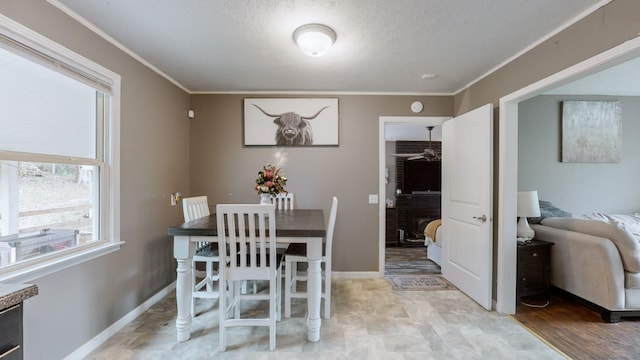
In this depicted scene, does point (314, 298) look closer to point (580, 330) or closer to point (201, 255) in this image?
point (201, 255)

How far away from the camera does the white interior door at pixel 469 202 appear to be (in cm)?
263

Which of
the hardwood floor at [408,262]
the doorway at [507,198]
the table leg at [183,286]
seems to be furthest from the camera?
the hardwood floor at [408,262]

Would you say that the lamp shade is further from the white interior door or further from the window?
the window

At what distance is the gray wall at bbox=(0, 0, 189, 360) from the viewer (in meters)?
1.66

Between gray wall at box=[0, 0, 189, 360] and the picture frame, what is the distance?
16.7ft

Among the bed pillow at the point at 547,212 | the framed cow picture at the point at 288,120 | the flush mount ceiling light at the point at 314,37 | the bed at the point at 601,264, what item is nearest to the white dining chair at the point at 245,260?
the flush mount ceiling light at the point at 314,37

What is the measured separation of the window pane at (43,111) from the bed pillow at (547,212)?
4.62 meters

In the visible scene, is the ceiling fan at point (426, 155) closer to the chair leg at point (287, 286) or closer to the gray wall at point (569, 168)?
the gray wall at point (569, 168)

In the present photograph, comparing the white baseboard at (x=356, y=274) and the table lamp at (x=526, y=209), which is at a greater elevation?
the table lamp at (x=526, y=209)

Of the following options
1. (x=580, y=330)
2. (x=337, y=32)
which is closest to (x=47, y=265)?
(x=337, y=32)

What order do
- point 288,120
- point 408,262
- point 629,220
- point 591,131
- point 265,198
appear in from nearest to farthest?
point 265,198 → point 629,220 → point 288,120 → point 591,131 → point 408,262

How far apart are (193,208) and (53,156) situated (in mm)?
1163

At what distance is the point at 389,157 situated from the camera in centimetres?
641

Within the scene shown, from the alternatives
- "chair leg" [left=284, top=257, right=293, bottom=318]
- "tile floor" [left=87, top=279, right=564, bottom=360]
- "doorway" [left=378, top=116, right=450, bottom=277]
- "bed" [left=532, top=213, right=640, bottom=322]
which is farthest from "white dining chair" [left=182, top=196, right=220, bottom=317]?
"bed" [left=532, top=213, right=640, bottom=322]
